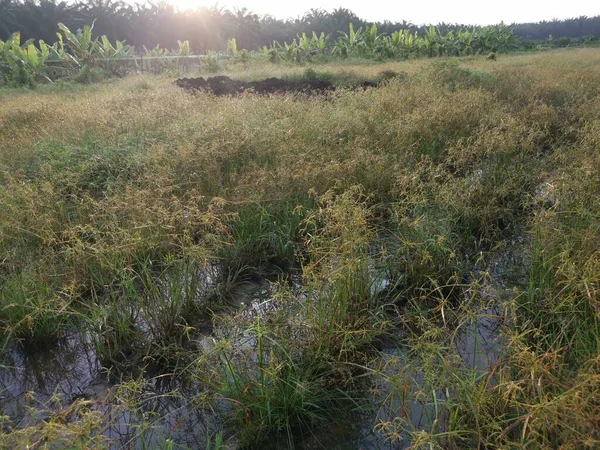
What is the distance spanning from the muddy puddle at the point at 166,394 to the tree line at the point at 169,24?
31854mm

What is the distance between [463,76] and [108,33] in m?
36.5

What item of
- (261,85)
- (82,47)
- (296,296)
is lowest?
(296,296)

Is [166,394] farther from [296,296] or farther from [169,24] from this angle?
[169,24]

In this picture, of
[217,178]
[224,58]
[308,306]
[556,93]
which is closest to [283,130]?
[217,178]

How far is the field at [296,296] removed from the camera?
1.93 metres

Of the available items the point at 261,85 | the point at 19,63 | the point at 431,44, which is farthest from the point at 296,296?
the point at 431,44

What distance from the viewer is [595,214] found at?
304 centimetres

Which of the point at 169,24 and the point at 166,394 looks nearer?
the point at 166,394

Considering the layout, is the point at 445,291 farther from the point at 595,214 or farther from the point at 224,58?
the point at 224,58

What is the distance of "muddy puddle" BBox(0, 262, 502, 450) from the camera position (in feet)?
6.66

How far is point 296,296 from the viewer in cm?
271

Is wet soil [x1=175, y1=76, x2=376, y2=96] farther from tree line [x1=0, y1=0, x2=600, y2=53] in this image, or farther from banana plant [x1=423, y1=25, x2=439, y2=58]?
tree line [x1=0, y1=0, x2=600, y2=53]

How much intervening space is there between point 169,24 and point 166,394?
147ft

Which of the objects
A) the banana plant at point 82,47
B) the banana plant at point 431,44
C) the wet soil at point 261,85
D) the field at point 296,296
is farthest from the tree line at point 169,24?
the field at point 296,296
